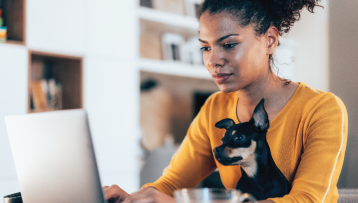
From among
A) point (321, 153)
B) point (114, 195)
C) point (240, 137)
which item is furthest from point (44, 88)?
point (321, 153)

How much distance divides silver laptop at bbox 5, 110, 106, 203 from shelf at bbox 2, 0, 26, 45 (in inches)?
63.2

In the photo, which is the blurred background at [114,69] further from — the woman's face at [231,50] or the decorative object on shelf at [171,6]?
the woman's face at [231,50]

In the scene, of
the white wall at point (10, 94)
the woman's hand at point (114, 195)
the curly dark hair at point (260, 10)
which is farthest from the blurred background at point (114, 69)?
the woman's hand at point (114, 195)

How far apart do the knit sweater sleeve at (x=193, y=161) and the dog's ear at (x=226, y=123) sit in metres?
0.11

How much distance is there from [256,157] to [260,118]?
0.11m

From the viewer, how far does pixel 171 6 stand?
121 inches

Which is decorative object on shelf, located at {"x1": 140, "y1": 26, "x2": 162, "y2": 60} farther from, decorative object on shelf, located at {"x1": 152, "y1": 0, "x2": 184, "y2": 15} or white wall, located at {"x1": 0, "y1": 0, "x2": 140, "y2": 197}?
white wall, located at {"x1": 0, "y1": 0, "x2": 140, "y2": 197}

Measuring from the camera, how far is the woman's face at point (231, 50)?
0.91 m

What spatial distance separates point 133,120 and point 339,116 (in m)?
1.93

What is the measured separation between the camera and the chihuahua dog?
90 cm

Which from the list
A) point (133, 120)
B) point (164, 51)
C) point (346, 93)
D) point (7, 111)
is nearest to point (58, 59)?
point (7, 111)

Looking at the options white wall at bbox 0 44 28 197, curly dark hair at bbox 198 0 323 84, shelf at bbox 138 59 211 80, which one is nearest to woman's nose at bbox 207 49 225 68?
curly dark hair at bbox 198 0 323 84

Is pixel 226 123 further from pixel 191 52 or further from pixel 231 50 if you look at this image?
pixel 191 52

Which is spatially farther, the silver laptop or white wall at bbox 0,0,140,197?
white wall at bbox 0,0,140,197
